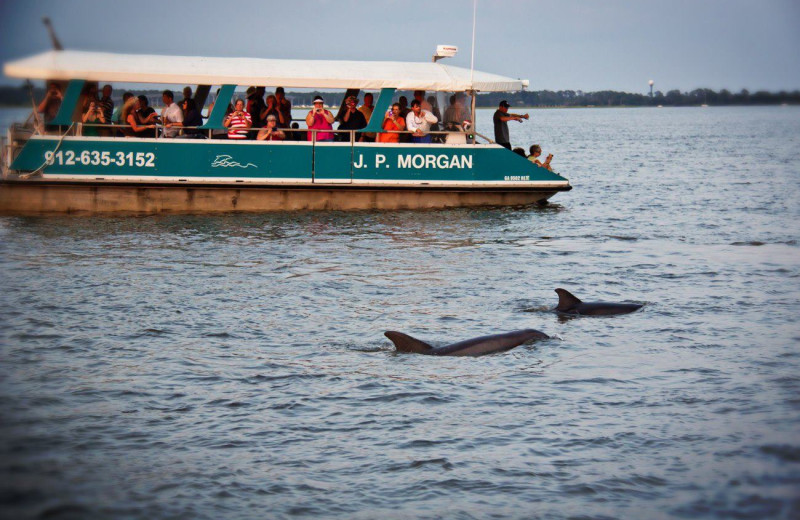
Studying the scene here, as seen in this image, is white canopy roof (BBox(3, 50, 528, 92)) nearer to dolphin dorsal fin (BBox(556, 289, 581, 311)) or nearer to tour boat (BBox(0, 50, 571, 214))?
tour boat (BBox(0, 50, 571, 214))

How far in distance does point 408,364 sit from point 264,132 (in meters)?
12.9

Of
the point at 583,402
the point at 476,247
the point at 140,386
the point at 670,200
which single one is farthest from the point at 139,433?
the point at 670,200

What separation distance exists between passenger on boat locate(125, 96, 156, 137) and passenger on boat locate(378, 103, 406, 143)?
542 centimetres

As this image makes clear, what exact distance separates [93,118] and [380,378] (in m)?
14.0

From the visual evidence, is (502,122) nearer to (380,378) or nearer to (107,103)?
(107,103)

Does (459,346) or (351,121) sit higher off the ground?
Result: (351,121)

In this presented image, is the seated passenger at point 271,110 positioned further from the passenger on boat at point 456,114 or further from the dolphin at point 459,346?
the dolphin at point 459,346

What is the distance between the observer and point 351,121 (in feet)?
73.4

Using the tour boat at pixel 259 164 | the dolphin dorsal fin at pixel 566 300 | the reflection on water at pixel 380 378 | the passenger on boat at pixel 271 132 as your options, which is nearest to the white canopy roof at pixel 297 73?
the tour boat at pixel 259 164

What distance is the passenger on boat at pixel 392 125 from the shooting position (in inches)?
873

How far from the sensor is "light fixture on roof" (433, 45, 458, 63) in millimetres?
23953

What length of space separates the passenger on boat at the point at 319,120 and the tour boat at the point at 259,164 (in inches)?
12.2

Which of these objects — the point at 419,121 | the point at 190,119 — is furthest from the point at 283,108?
the point at 419,121

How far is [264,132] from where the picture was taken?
852 inches
